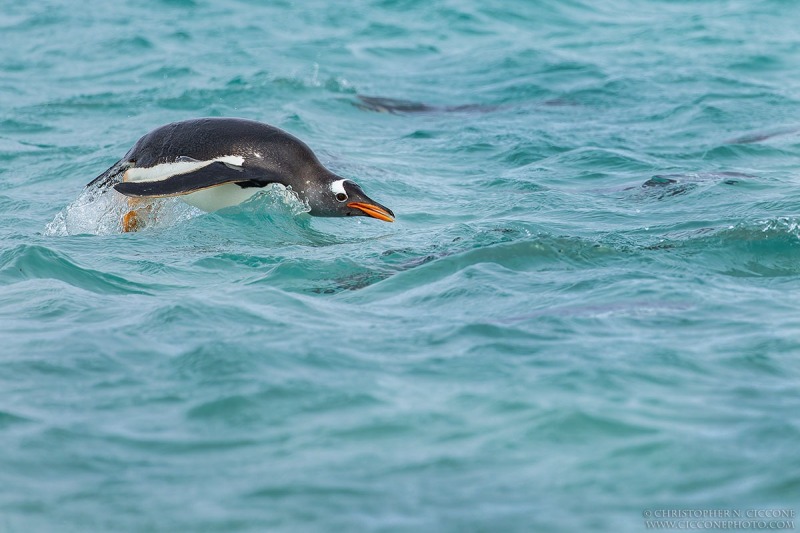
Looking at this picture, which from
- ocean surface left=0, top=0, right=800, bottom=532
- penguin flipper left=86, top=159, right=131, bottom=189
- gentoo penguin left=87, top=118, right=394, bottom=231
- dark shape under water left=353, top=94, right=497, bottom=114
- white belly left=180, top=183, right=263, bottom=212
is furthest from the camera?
dark shape under water left=353, top=94, right=497, bottom=114

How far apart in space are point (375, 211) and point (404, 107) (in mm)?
5434

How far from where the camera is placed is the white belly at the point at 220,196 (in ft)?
25.7

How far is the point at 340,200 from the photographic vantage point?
26.0 ft

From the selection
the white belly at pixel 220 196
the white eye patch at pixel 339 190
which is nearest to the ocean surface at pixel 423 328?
the white belly at pixel 220 196

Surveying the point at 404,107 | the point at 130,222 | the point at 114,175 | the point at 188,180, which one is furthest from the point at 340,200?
the point at 404,107

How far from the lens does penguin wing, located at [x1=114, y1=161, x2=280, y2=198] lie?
728 cm

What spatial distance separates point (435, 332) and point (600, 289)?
1117 millimetres

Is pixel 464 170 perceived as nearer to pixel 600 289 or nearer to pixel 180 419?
pixel 600 289

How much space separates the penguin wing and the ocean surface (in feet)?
0.98

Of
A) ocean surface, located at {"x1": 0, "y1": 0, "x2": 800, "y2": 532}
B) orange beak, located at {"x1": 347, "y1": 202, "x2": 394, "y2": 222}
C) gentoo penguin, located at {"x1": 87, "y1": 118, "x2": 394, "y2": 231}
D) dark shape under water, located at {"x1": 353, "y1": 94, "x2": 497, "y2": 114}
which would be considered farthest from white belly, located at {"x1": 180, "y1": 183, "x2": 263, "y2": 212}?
dark shape under water, located at {"x1": 353, "y1": 94, "x2": 497, "y2": 114}

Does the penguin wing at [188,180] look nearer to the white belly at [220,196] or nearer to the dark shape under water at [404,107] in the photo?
the white belly at [220,196]

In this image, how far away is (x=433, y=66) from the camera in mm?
15867

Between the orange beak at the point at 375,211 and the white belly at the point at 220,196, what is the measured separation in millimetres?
707

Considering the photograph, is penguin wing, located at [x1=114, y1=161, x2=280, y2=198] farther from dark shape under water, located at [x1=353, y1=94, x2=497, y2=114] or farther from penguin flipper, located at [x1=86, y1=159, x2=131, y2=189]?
dark shape under water, located at [x1=353, y1=94, x2=497, y2=114]
